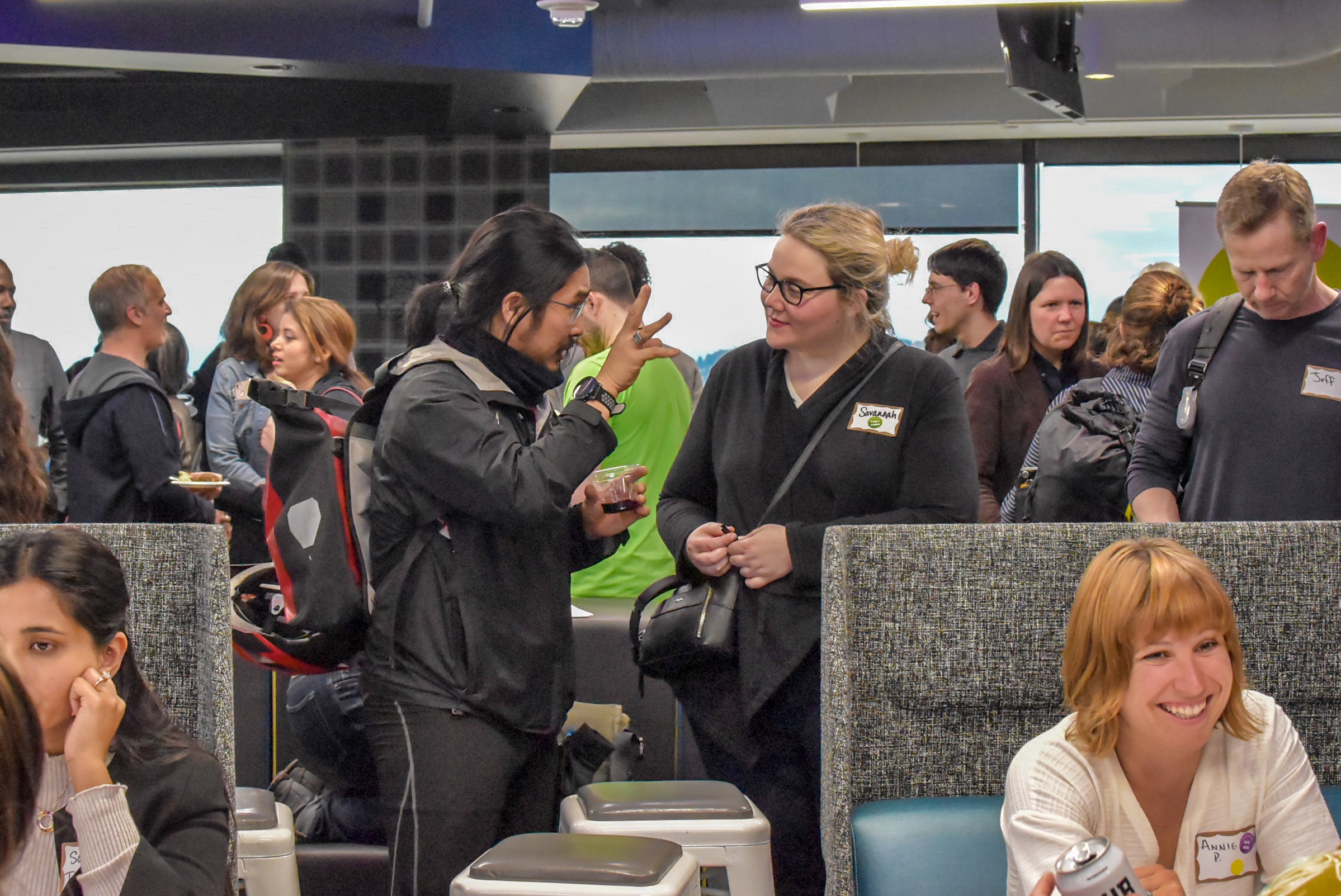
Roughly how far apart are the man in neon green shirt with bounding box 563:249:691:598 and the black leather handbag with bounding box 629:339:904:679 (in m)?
0.91

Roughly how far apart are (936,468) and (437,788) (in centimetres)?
94

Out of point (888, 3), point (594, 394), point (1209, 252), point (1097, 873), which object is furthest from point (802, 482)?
point (1209, 252)

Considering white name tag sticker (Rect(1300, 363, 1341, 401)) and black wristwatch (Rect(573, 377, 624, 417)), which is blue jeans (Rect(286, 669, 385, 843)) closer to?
black wristwatch (Rect(573, 377, 624, 417))

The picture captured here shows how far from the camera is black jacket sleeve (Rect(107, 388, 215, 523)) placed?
3.27 metres

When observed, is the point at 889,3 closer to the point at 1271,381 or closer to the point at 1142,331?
the point at 1142,331

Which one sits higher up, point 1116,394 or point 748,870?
point 1116,394

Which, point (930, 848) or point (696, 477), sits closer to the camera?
point (930, 848)

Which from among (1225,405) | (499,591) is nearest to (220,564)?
(499,591)

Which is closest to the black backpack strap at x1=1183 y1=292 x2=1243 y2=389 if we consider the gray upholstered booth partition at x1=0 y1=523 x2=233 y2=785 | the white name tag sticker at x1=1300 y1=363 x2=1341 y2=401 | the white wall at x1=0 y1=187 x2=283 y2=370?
the white name tag sticker at x1=1300 y1=363 x2=1341 y2=401

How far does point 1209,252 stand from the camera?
7324 millimetres

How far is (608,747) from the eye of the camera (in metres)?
2.43

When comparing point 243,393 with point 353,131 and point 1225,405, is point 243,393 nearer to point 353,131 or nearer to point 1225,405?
point 1225,405

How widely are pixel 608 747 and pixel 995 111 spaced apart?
5.86 meters

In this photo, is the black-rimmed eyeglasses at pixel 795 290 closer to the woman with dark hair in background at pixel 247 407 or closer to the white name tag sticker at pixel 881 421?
the white name tag sticker at pixel 881 421
